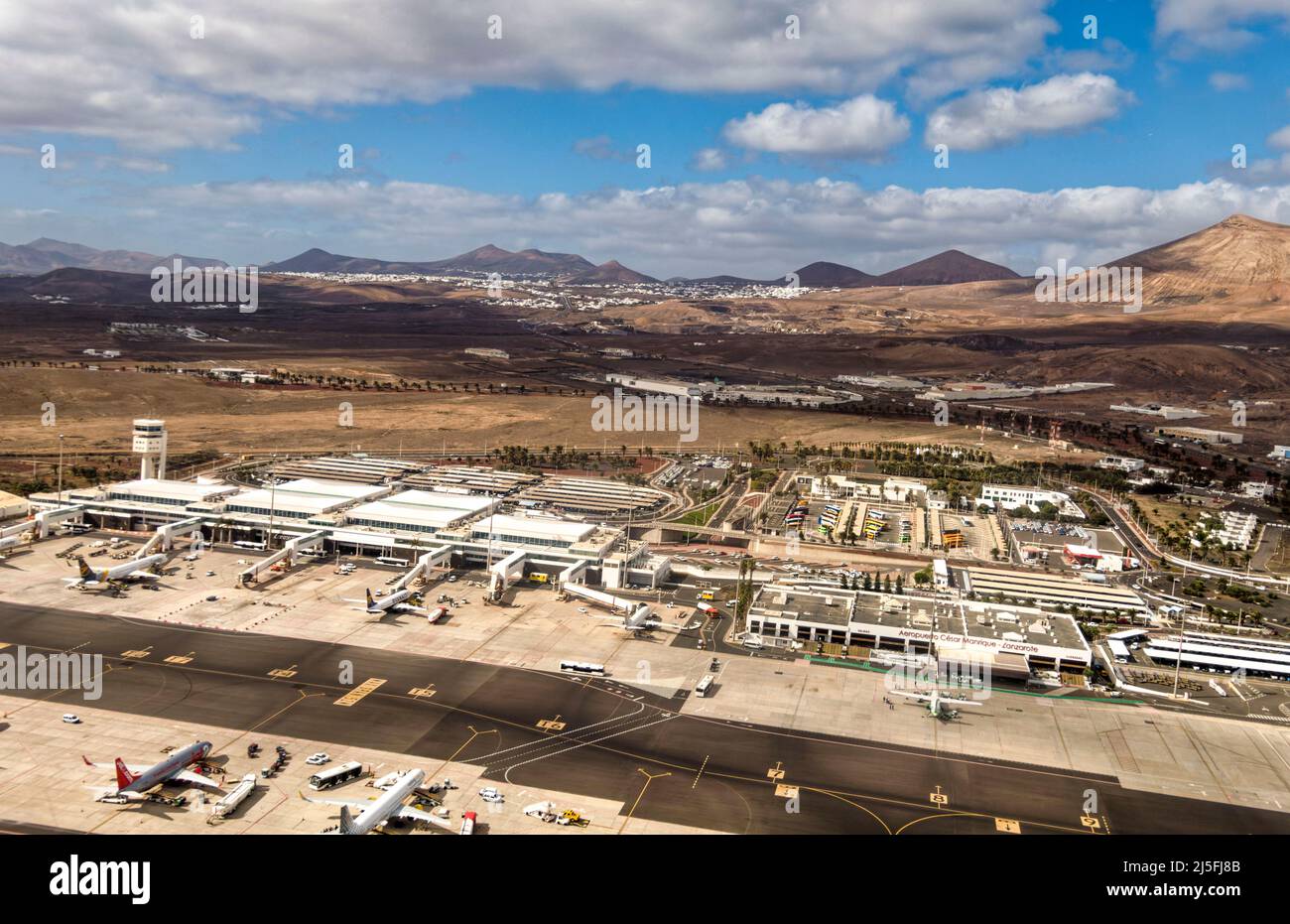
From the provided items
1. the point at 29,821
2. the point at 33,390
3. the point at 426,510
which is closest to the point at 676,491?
the point at 426,510

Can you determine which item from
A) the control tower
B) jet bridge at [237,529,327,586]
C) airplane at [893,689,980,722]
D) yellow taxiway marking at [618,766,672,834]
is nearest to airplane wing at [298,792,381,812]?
yellow taxiway marking at [618,766,672,834]

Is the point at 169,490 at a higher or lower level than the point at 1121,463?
higher

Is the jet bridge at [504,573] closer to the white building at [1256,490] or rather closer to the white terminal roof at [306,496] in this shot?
the white terminal roof at [306,496]

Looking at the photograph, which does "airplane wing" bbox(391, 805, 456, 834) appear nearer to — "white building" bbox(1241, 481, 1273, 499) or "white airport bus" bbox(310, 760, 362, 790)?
"white airport bus" bbox(310, 760, 362, 790)

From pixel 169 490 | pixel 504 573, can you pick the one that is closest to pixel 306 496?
pixel 169 490

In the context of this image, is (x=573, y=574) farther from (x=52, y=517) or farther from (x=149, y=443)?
(x=149, y=443)

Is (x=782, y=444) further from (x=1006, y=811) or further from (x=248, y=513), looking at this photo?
(x=1006, y=811)
